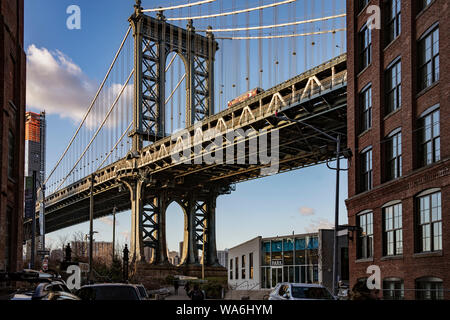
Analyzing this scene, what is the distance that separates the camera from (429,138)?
24.8m

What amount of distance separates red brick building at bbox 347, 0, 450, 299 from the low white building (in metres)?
13.3

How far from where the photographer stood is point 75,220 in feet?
380

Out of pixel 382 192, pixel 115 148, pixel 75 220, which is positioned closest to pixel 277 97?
pixel 382 192

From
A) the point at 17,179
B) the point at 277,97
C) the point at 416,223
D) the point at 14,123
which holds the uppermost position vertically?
the point at 277,97

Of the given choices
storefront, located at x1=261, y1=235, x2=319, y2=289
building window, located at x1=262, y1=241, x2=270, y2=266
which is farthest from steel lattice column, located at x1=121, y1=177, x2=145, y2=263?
storefront, located at x1=261, y1=235, x2=319, y2=289

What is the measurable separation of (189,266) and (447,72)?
5877 centimetres

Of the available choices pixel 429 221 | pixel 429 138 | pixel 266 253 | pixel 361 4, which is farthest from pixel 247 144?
pixel 429 221

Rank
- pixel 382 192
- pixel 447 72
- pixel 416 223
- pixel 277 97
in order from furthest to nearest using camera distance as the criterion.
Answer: pixel 277 97 < pixel 382 192 < pixel 416 223 < pixel 447 72

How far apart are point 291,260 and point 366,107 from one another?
2106 cm

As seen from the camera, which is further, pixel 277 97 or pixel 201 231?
pixel 201 231

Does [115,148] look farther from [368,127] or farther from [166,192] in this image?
[368,127]

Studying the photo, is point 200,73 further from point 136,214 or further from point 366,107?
point 366,107

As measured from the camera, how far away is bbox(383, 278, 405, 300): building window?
26106mm

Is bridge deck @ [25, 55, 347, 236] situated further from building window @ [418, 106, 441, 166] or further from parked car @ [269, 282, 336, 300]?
parked car @ [269, 282, 336, 300]
